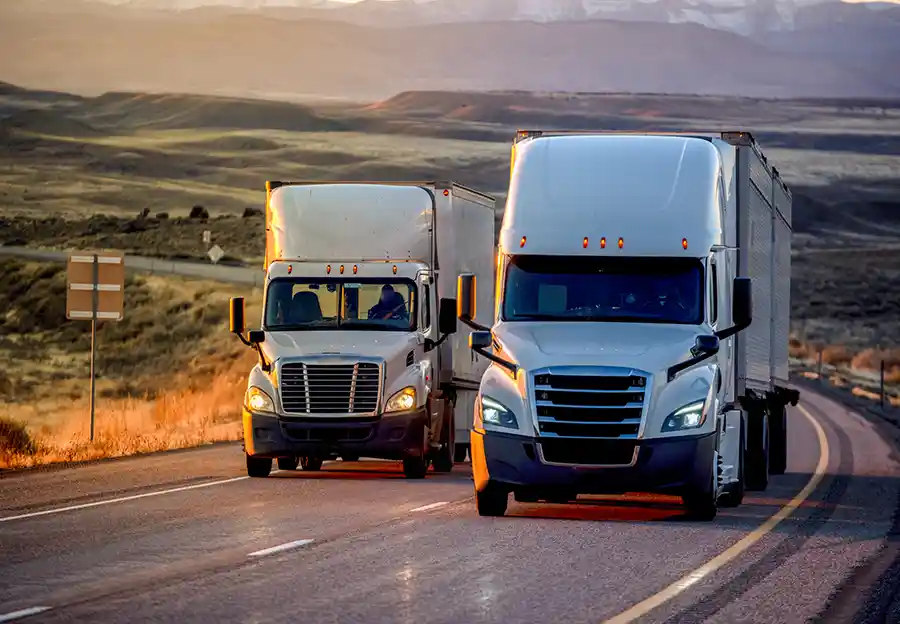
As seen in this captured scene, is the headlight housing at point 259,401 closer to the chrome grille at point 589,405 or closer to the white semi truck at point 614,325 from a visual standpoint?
the white semi truck at point 614,325

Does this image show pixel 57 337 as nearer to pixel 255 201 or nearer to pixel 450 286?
pixel 450 286

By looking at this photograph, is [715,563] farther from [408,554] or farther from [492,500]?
[492,500]

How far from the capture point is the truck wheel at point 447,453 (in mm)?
25047

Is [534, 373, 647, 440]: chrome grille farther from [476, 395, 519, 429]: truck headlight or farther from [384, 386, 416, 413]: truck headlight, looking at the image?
[384, 386, 416, 413]: truck headlight

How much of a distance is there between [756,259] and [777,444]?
4.83 m

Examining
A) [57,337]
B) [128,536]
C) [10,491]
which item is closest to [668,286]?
[128,536]

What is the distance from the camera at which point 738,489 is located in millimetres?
20391

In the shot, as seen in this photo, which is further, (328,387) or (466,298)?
(328,387)

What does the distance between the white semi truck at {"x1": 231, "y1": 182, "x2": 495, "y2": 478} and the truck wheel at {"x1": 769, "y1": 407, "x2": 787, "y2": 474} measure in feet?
13.2

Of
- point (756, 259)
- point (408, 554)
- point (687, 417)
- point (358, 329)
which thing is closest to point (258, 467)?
point (358, 329)

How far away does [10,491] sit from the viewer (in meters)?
20.9

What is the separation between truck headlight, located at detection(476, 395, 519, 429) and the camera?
18.1 m

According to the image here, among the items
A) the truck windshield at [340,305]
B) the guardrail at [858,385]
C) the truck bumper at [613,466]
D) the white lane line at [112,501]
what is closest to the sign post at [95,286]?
the truck windshield at [340,305]

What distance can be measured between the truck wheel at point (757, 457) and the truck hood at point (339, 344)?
4128 mm
